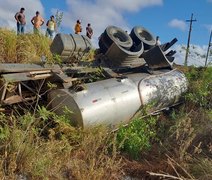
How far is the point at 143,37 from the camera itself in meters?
11.1

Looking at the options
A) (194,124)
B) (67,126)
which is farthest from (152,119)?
(67,126)

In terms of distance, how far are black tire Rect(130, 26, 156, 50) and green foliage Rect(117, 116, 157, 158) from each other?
9.21ft

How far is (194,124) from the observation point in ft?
27.8

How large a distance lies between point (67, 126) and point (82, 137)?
1.10 feet

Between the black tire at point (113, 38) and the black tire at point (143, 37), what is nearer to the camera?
the black tire at point (113, 38)

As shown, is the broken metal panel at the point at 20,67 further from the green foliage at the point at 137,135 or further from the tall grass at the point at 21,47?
the tall grass at the point at 21,47

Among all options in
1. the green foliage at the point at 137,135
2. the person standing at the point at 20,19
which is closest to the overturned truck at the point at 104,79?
the green foliage at the point at 137,135

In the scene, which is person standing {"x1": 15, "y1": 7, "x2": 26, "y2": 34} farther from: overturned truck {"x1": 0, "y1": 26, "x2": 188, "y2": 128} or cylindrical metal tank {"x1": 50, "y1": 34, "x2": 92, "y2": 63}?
cylindrical metal tank {"x1": 50, "y1": 34, "x2": 92, "y2": 63}

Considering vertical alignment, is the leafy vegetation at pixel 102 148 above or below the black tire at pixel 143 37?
below

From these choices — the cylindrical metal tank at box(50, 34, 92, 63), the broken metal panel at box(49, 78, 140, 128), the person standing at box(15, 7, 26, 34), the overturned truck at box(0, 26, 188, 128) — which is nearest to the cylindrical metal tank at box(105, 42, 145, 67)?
the overturned truck at box(0, 26, 188, 128)

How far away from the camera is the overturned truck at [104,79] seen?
7021 millimetres

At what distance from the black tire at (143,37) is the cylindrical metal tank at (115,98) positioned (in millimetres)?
1043

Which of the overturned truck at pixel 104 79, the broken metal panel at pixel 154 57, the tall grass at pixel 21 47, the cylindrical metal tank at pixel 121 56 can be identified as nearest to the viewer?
the overturned truck at pixel 104 79

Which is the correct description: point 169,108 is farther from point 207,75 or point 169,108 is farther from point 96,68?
point 96,68
